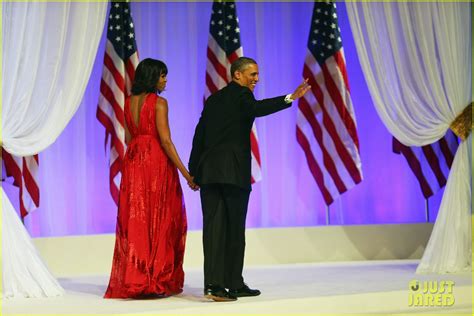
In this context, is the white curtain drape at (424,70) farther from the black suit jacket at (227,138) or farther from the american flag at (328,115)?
the black suit jacket at (227,138)

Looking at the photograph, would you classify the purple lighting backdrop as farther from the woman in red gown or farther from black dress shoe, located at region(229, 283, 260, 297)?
black dress shoe, located at region(229, 283, 260, 297)

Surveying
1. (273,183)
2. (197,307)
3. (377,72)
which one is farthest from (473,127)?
(197,307)

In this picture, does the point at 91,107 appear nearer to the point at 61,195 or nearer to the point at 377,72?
the point at 61,195

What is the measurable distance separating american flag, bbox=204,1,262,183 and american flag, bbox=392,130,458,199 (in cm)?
143

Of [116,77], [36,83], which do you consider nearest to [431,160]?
[116,77]

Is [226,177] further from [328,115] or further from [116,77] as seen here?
[328,115]

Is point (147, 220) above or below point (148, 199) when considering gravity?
below

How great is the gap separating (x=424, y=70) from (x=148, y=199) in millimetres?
2719

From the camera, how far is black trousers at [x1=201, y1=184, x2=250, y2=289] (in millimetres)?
5184

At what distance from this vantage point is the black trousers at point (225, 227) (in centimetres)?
518

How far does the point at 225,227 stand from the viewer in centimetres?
524

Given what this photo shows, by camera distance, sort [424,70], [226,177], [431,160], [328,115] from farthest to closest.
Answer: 1. [328,115]
2. [431,160]
3. [424,70]
4. [226,177]

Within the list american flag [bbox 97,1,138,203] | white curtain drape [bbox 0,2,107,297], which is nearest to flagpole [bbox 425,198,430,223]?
american flag [bbox 97,1,138,203]

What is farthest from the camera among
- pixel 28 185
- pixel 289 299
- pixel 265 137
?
pixel 265 137
